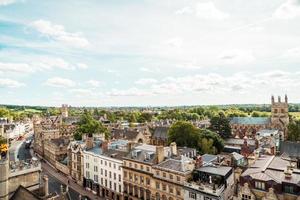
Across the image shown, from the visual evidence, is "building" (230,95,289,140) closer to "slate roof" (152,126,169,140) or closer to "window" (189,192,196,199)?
"slate roof" (152,126,169,140)

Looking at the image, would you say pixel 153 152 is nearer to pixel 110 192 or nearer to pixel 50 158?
pixel 110 192

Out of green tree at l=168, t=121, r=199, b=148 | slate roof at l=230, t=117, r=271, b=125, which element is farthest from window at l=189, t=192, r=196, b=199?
slate roof at l=230, t=117, r=271, b=125

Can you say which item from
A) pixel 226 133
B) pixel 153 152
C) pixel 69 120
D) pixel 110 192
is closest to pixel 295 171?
pixel 153 152

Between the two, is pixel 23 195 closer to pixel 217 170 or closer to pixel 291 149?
pixel 217 170

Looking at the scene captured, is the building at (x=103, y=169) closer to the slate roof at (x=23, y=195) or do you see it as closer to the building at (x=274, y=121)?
the slate roof at (x=23, y=195)

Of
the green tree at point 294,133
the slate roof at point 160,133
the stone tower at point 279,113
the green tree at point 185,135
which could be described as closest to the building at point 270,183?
the green tree at point 185,135

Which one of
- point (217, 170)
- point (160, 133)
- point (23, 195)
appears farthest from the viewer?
point (160, 133)

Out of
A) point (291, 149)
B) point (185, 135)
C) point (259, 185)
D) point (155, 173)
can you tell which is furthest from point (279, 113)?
point (259, 185)
